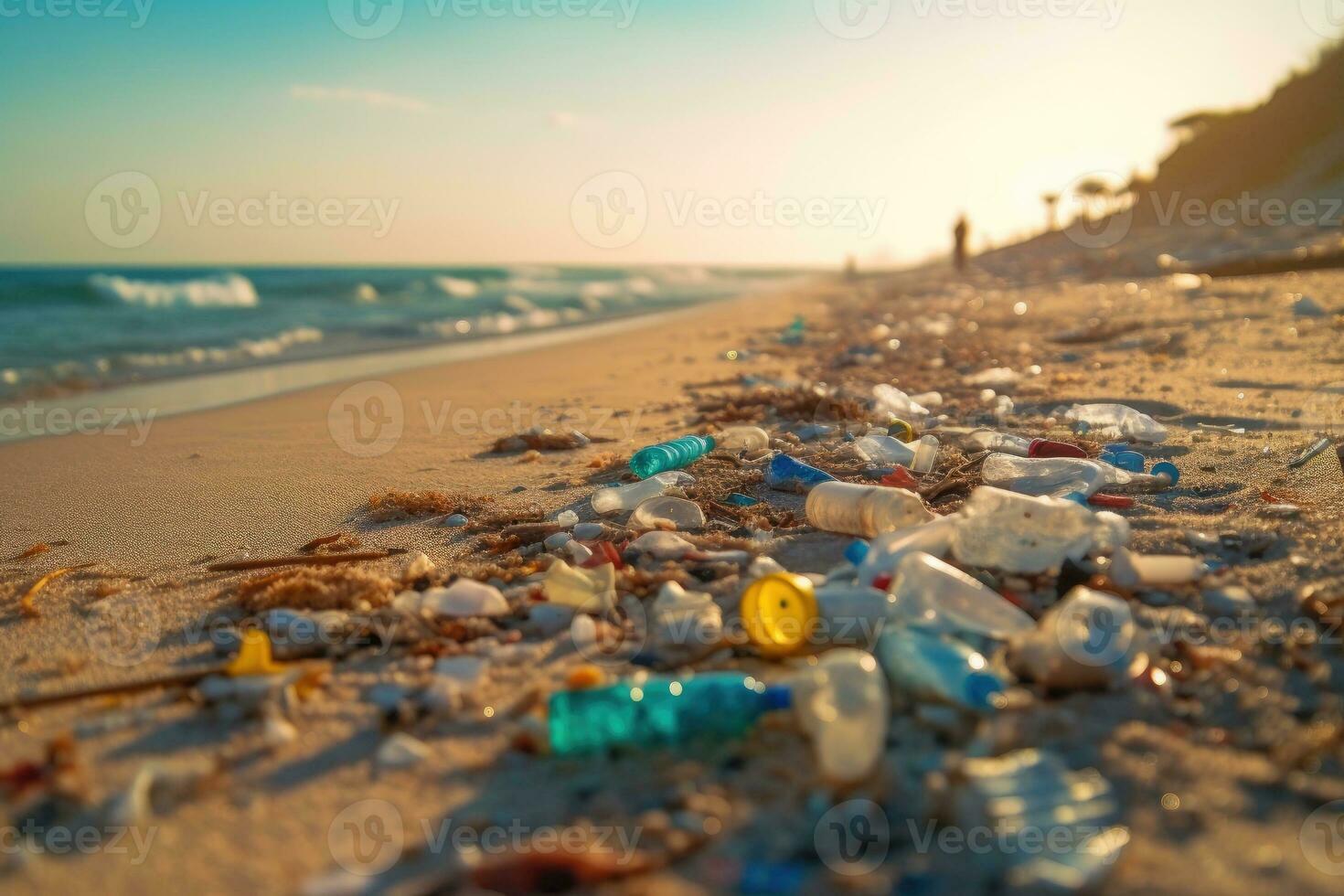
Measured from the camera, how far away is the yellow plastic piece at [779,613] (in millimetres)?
1695

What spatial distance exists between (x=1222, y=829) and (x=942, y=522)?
1021 mm

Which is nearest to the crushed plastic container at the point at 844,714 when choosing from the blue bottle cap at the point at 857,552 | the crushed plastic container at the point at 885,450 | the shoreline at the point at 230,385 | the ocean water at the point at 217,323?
the blue bottle cap at the point at 857,552

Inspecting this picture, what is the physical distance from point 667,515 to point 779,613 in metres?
0.93

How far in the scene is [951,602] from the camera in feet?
5.84

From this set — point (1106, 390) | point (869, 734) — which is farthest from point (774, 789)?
point (1106, 390)

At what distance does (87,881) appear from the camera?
1149 mm

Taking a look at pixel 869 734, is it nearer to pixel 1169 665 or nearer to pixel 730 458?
pixel 1169 665

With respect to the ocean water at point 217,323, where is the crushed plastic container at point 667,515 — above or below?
below

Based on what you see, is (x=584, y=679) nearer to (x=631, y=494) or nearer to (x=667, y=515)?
(x=667, y=515)

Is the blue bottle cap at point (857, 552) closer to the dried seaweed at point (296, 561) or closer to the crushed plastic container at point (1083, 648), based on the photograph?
the crushed plastic container at point (1083, 648)

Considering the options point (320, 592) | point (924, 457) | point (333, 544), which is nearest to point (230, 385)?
point (333, 544)

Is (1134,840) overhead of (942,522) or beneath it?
beneath

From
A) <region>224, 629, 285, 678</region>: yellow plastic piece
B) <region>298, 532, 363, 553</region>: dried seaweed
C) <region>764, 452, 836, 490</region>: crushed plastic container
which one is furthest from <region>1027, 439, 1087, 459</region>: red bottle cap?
<region>224, 629, 285, 678</region>: yellow plastic piece

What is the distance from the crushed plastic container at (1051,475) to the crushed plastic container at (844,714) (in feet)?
4.83
